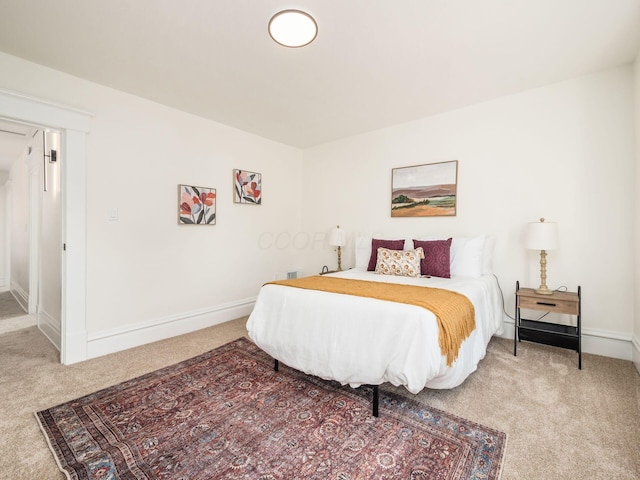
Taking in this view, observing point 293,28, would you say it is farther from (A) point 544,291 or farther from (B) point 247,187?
(A) point 544,291

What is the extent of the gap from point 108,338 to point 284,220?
2638 mm

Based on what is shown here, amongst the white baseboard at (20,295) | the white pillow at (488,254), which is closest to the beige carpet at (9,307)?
the white baseboard at (20,295)

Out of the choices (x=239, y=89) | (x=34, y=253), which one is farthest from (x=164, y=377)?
(x=34, y=253)

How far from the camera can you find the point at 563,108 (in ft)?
9.29

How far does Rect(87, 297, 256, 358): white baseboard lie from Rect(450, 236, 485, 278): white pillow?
2.65m

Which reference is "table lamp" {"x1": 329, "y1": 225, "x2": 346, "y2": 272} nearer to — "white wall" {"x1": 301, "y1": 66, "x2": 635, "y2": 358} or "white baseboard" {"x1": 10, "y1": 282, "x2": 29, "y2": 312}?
"white wall" {"x1": 301, "y1": 66, "x2": 635, "y2": 358}

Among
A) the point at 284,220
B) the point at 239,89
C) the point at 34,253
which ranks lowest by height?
the point at 34,253

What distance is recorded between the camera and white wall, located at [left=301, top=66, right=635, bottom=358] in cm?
262

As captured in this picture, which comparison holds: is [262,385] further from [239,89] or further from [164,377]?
[239,89]

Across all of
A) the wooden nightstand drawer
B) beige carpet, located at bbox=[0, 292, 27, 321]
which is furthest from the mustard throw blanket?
beige carpet, located at bbox=[0, 292, 27, 321]

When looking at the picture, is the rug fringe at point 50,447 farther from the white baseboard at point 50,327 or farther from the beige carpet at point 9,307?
the beige carpet at point 9,307

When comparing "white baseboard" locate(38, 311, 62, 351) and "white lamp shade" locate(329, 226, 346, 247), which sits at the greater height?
"white lamp shade" locate(329, 226, 346, 247)

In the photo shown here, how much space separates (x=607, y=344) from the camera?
8.78ft

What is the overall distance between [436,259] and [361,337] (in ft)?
5.06
